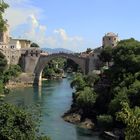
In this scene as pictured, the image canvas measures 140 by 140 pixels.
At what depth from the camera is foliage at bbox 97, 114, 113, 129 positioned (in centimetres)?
2989

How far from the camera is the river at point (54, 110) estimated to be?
29.0m

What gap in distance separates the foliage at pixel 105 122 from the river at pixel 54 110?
2.59 ft

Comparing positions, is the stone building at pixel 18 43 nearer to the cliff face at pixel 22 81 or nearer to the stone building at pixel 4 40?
the stone building at pixel 4 40

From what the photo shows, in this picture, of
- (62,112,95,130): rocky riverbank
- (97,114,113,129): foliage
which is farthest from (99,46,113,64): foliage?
(97,114,113,129): foliage

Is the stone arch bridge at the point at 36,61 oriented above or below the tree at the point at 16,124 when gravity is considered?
above

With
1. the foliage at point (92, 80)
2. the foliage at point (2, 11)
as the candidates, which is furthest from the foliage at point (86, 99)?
the foliage at point (2, 11)

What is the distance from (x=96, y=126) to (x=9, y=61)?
3958 centimetres

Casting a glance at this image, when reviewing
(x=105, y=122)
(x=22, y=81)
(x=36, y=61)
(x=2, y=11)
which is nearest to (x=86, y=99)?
(x=105, y=122)

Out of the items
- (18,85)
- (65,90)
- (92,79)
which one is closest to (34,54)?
(18,85)

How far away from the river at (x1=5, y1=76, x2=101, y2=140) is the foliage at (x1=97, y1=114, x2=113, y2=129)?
79cm

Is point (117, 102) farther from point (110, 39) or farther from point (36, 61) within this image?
point (36, 61)

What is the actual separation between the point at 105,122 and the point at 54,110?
9906 millimetres

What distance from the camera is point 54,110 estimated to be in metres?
39.3

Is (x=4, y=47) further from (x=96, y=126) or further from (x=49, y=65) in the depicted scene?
(x=96, y=126)
